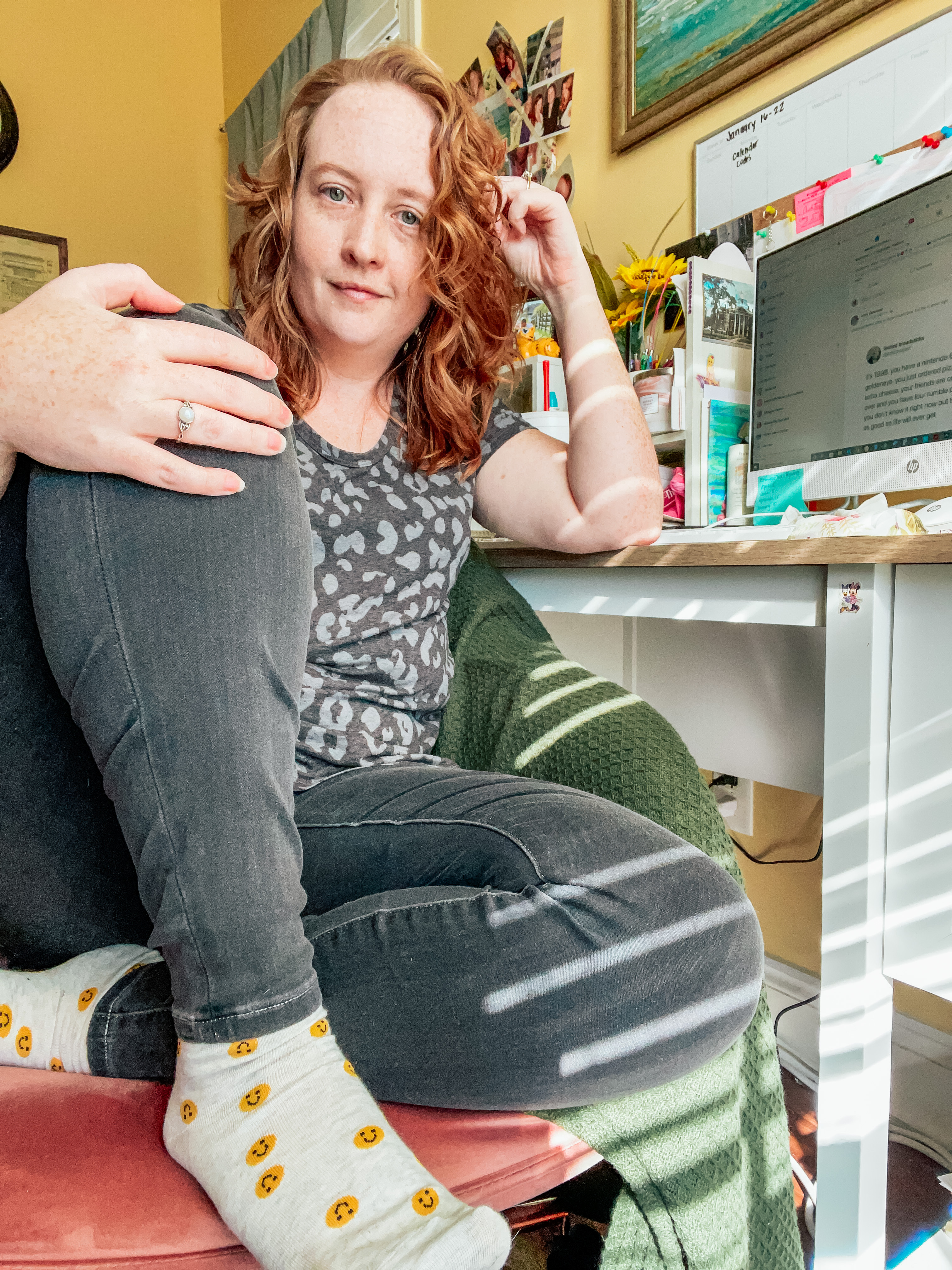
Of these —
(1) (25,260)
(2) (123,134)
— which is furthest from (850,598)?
(2) (123,134)

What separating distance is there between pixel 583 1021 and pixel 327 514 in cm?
53

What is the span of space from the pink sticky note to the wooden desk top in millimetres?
644

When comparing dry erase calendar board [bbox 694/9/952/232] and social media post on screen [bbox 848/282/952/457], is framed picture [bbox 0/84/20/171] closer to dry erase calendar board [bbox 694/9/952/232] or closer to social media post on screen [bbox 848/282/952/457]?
dry erase calendar board [bbox 694/9/952/232]

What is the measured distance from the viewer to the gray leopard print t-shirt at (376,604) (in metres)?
0.79

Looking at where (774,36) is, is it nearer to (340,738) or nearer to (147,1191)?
(340,738)

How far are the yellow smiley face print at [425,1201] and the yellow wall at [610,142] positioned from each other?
4.62ft

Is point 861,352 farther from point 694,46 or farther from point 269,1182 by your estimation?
point 269,1182

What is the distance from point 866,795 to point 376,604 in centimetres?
47

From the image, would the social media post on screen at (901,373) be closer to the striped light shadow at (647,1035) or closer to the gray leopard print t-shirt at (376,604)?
the gray leopard print t-shirt at (376,604)

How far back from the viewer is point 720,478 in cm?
130

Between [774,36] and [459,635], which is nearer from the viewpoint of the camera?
[459,635]

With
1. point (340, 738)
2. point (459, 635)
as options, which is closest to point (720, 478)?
point (459, 635)

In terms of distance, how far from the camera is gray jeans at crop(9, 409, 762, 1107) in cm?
45

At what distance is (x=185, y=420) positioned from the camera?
18.5 inches
